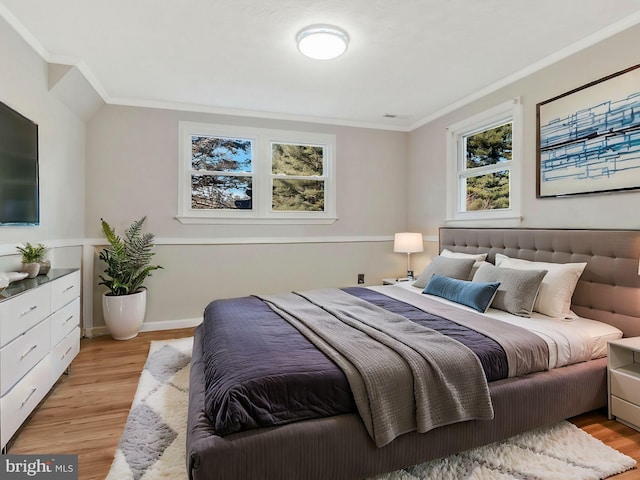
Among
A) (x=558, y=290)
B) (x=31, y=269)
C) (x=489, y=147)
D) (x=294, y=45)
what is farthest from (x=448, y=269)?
(x=31, y=269)

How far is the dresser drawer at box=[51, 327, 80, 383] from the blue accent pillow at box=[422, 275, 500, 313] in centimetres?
280

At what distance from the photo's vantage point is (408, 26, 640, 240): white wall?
244cm

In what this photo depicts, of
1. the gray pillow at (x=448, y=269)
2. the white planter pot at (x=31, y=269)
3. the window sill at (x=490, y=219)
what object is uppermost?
the window sill at (x=490, y=219)

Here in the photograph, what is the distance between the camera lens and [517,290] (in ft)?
8.39

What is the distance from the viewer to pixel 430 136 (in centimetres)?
443

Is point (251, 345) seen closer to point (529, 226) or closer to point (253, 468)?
point (253, 468)

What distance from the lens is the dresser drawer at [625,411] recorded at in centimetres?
196

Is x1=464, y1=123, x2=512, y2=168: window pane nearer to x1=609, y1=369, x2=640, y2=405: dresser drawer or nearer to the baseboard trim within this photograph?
x1=609, y1=369, x2=640, y2=405: dresser drawer

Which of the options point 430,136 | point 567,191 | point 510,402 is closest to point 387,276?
point 430,136

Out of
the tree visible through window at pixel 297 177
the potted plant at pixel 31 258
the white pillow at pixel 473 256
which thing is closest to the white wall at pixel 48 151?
the potted plant at pixel 31 258

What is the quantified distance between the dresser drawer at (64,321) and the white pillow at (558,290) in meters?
3.25

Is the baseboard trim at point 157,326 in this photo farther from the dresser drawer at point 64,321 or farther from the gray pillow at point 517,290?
the gray pillow at point 517,290

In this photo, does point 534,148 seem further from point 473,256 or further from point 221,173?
point 221,173

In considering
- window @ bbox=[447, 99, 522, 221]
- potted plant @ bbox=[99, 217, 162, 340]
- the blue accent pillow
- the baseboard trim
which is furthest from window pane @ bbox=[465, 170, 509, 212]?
potted plant @ bbox=[99, 217, 162, 340]
